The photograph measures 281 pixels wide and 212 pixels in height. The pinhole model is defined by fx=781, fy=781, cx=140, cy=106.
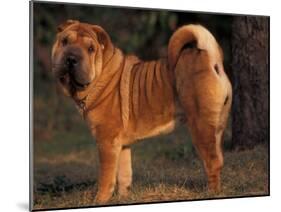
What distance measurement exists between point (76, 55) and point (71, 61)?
0.06m

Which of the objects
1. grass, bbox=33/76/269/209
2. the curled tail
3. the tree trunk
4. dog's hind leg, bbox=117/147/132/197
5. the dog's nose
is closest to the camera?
the dog's nose

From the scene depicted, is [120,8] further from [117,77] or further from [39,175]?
[39,175]

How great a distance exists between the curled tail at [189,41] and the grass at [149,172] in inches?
26.0

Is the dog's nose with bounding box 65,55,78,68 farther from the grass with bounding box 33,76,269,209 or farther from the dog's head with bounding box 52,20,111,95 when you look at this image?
the grass with bounding box 33,76,269,209

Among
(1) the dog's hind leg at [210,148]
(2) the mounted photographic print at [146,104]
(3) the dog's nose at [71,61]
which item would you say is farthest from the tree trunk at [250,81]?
(3) the dog's nose at [71,61]

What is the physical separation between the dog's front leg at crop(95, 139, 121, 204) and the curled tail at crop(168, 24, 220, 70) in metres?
0.87

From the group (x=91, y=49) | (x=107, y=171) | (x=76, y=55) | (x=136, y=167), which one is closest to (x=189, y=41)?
(x=91, y=49)

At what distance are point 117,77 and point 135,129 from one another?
0.46m

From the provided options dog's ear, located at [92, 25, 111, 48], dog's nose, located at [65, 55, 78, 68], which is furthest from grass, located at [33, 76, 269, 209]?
dog's ear, located at [92, 25, 111, 48]

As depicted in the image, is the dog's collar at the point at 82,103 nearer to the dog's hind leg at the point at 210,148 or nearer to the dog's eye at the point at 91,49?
the dog's eye at the point at 91,49

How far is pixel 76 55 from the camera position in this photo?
6.17m

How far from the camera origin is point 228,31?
6930mm

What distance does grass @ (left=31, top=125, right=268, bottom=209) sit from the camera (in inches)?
249
